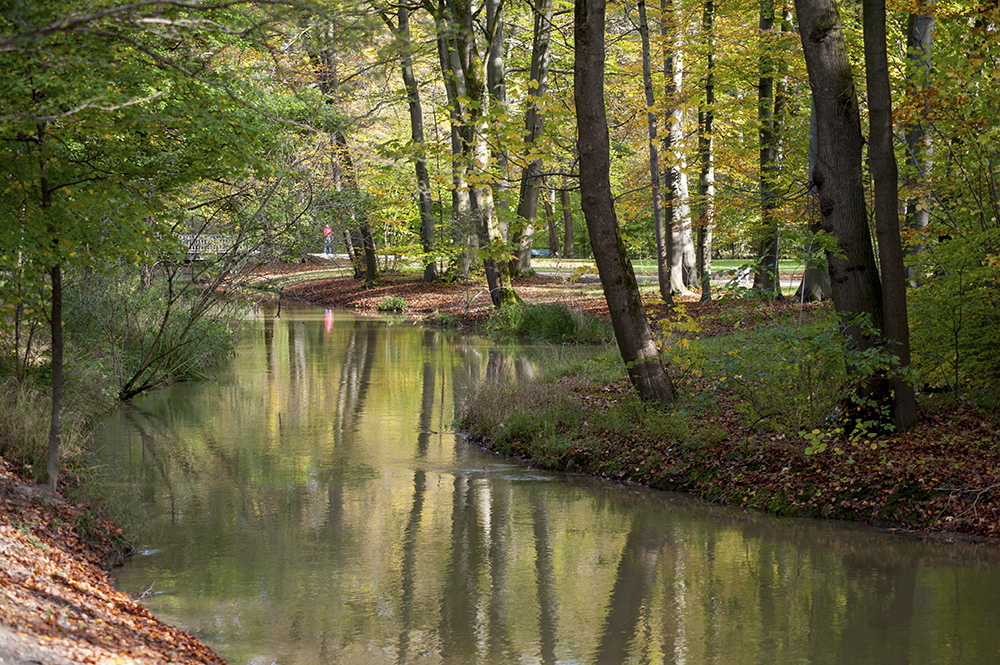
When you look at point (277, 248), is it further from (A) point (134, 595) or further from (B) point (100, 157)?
(A) point (134, 595)

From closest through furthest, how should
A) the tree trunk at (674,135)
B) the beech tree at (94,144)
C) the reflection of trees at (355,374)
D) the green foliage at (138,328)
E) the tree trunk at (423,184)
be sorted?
the beech tree at (94,144)
the reflection of trees at (355,374)
the green foliage at (138,328)
the tree trunk at (674,135)
the tree trunk at (423,184)

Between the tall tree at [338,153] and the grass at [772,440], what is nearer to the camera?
the tall tree at [338,153]

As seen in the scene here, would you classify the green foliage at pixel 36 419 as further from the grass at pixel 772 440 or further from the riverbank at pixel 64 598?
the grass at pixel 772 440

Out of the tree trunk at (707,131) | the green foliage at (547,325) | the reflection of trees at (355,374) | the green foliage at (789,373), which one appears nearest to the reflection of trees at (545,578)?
the green foliage at (789,373)

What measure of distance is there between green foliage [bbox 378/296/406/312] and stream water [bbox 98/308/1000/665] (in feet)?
58.5

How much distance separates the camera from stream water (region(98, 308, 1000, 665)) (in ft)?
19.8

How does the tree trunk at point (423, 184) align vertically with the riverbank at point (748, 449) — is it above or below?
above

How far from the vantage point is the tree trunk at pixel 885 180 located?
8.46 metres

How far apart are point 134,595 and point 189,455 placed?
506 centimetres

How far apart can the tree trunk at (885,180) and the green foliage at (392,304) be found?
74.3ft

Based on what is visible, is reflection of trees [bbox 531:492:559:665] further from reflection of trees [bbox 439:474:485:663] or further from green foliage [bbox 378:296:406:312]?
green foliage [bbox 378:296:406:312]

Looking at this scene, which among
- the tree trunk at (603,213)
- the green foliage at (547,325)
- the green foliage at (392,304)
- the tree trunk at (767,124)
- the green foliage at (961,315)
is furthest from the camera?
the green foliage at (392,304)

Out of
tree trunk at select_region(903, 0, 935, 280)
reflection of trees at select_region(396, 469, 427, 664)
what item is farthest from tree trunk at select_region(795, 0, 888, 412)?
reflection of trees at select_region(396, 469, 427, 664)

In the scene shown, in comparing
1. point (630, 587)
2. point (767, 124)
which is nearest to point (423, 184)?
point (767, 124)
